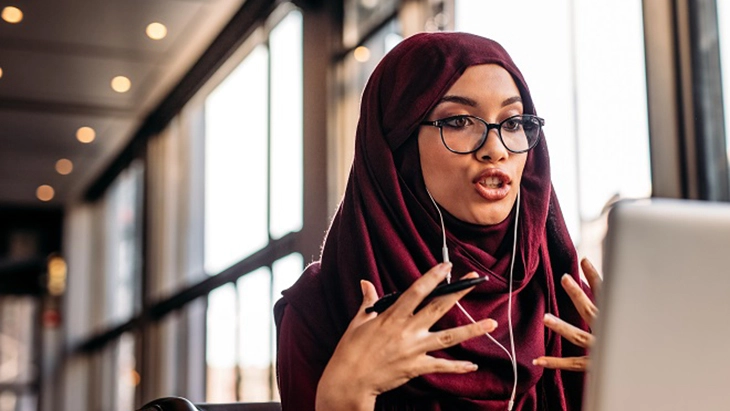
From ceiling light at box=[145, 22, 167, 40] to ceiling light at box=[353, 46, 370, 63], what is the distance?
1.86 meters

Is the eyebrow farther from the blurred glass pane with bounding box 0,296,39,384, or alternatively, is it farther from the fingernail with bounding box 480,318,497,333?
the blurred glass pane with bounding box 0,296,39,384

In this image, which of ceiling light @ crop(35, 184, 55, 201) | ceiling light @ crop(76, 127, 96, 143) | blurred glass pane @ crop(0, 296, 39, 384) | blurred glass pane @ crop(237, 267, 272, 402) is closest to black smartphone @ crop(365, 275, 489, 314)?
blurred glass pane @ crop(237, 267, 272, 402)

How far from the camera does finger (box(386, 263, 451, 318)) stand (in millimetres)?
1219

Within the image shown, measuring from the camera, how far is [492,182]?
4.50ft

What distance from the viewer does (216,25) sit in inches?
264

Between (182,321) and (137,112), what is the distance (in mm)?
1978

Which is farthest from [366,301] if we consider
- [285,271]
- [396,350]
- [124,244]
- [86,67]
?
[124,244]

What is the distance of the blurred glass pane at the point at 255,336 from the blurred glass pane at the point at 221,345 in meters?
0.20

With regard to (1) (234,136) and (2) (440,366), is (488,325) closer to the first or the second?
(2) (440,366)

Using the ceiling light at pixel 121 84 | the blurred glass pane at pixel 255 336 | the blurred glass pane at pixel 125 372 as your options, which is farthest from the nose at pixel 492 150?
the blurred glass pane at pixel 125 372

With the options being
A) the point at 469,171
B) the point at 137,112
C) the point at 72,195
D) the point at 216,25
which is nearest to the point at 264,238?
the point at 216,25

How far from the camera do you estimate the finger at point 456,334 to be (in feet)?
3.90

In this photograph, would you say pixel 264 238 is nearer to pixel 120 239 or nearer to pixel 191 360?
pixel 191 360

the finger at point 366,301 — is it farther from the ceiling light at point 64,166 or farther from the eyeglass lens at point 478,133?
the ceiling light at point 64,166
